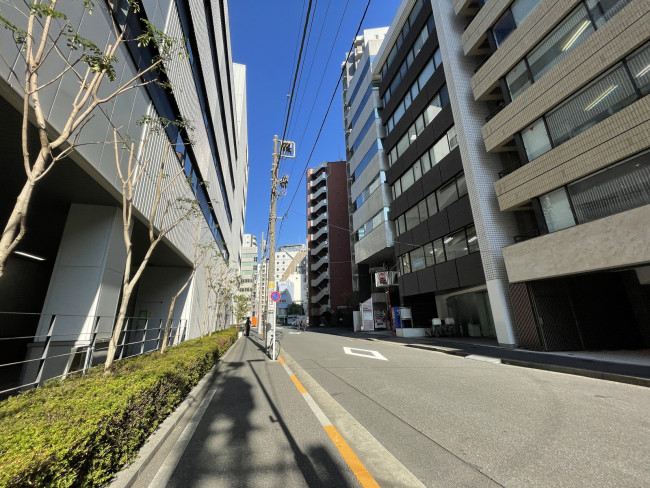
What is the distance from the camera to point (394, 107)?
2322 centimetres

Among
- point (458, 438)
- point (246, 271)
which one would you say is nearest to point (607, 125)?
point (458, 438)

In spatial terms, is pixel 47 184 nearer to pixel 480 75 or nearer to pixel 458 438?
pixel 458 438

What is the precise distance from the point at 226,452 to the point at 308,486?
3.97 feet

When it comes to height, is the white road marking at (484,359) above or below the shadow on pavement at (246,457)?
above

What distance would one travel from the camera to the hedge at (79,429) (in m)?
1.77

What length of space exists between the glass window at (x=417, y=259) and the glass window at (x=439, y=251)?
55.9 inches

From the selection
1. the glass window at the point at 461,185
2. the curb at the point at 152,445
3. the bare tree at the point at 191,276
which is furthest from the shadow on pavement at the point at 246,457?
the glass window at the point at 461,185

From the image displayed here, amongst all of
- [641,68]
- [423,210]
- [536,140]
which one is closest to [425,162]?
[423,210]

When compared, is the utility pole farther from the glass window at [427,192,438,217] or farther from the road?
the glass window at [427,192,438,217]

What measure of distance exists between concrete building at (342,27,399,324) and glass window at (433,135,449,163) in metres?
6.91

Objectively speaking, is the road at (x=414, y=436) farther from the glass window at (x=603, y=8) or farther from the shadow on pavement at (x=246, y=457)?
the glass window at (x=603, y=8)

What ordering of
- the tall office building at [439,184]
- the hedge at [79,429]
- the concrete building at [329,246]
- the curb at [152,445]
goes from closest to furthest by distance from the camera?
1. the hedge at [79,429]
2. the curb at [152,445]
3. the tall office building at [439,184]
4. the concrete building at [329,246]

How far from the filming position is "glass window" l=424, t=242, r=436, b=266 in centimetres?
1813

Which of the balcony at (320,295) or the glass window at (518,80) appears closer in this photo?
the glass window at (518,80)
